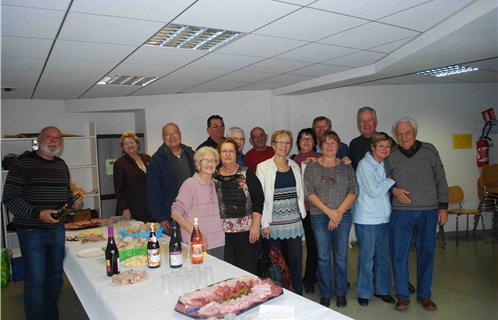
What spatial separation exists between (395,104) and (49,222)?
524cm

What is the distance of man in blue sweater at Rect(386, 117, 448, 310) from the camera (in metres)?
3.15

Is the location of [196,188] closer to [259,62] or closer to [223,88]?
[259,62]

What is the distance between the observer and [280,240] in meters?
3.25

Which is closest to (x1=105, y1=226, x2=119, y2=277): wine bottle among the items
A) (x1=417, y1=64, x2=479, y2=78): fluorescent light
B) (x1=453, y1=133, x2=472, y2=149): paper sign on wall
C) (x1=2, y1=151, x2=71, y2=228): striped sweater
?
(x1=2, y1=151, x2=71, y2=228): striped sweater

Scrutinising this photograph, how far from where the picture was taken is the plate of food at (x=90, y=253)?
8.34 ft

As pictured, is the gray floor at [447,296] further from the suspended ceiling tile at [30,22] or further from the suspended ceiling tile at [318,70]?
the suspended ceiling tile at [30,22]

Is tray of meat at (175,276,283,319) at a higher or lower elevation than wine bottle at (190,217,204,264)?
lower

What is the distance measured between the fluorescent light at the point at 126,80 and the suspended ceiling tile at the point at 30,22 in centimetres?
165

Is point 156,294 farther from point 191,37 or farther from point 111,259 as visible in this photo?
point 191,37

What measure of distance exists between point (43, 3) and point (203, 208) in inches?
59.7

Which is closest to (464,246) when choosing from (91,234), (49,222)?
(91,234)

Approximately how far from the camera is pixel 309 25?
2.68m

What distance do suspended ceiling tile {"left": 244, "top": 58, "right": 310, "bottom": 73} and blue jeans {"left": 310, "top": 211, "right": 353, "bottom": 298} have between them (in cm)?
159

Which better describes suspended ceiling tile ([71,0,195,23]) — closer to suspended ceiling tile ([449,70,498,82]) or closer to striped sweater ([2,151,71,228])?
striped sweater ([2,151,71,228])
